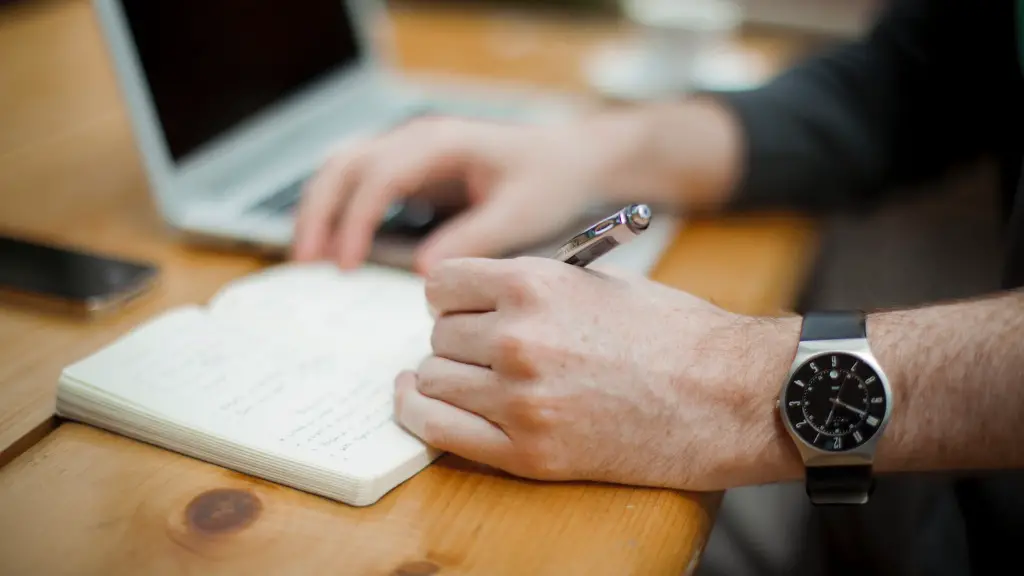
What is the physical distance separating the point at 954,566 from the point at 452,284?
0.42 metres

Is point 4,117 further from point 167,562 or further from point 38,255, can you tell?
point 167,562

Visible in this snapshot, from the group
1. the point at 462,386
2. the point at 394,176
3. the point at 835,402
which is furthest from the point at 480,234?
the point at 835,402

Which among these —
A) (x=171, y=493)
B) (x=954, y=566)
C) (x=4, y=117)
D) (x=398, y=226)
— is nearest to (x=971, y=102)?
(x=954, y=566)

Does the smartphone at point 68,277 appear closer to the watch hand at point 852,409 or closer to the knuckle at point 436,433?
the knuckle at point 436,433

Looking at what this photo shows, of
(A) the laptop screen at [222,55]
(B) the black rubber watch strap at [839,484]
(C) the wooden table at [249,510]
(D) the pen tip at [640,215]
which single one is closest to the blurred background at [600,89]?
(A) the laptop screen at [222,55]

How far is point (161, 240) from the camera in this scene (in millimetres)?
816

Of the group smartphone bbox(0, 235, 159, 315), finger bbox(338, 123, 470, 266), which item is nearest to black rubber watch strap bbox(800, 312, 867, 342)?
finger bbox(338, 123, 470, 266)

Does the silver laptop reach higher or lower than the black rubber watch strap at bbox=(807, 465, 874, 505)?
higher

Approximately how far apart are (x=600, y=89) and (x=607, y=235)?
0.64 meters

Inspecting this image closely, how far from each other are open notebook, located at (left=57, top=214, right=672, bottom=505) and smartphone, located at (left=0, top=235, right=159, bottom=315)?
0.07 m

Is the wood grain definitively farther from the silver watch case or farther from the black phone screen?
the black phone screen

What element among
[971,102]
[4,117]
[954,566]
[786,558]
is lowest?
[786,558]

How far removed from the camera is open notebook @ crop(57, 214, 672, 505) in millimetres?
522

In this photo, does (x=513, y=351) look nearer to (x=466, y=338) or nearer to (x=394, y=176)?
(x=466, y=338)
